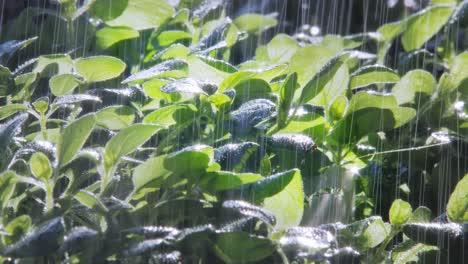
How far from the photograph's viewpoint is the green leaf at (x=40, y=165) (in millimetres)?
714

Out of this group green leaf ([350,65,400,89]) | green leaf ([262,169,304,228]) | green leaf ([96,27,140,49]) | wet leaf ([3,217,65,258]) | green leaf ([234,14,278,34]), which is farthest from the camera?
green leaf ([234,14,278,34])

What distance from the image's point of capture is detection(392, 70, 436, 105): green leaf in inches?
39.9

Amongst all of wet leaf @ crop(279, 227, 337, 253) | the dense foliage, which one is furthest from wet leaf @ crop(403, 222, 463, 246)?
wet leaf @ crop(279, 227, 337, 253)

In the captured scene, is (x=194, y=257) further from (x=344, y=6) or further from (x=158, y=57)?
(x=344, y=6)

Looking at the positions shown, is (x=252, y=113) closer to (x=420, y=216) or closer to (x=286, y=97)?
(x=286, y=97)

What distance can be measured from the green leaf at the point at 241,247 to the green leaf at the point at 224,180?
0.06 meters

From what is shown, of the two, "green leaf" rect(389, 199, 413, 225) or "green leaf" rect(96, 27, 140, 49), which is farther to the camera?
"green leaf" rect(96, 27, 140, 49)

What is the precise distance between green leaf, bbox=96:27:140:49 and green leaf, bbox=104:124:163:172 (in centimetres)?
38

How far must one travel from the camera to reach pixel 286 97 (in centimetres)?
86

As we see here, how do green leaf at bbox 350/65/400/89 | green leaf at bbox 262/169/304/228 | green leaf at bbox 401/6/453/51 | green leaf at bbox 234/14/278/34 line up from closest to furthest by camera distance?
1. green leaf at bbox 262/169/304/228
2. green leaf at bbox 350/65/400/89
3. green leaf at bbox 401/6/453/51
4. green leaf at bbox 234/14/278/34

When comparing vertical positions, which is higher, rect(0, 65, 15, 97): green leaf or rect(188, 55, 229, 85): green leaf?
rect(188, 55, 229, 85): green leaf

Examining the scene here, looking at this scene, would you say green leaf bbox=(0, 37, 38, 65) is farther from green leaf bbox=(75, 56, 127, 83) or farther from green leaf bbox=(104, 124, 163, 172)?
green leaf bbox=(104, 124, 163, 172)

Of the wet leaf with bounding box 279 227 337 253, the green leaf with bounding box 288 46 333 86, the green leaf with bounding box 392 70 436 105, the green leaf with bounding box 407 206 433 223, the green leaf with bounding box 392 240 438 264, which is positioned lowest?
the green leaf with bounding box 392 240 438 264

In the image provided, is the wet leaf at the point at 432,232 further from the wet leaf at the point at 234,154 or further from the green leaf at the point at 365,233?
the wet leaf at the point at 234,154
